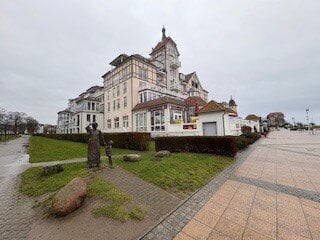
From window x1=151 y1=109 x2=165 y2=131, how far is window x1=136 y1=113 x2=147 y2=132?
193cm

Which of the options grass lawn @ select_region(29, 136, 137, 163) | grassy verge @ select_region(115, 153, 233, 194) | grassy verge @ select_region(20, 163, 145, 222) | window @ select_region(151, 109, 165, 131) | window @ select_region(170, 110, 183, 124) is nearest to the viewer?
grassy verge @ select_region(20, 163, 145, 222)

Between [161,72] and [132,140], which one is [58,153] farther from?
[161,72]

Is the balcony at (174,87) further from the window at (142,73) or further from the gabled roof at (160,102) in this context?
the gabled roof at (160,102)

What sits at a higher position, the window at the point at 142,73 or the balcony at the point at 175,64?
the balcony at the point at 175,64

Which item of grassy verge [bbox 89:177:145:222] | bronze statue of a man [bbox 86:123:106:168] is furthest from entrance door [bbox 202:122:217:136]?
grassy verge [bbox 89:177:145:222]

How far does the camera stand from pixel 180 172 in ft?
A: 24.3

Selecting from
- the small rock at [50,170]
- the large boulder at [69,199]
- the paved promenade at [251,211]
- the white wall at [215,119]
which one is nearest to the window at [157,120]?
the white wall at [215,119]

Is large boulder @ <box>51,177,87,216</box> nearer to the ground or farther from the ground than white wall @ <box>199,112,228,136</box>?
nearer to the ground

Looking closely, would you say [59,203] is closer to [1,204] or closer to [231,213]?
[1,204]

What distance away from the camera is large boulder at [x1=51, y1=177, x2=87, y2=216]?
4.33 m

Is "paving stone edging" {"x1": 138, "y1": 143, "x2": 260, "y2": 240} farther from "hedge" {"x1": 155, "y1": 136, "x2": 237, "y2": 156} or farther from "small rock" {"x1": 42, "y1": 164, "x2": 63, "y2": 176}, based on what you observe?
"small rock" {"x1": 42, "y1": 164, "x2": 63, "y2": 176}

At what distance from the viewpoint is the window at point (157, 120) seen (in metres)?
26.5

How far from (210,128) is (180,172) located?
386 inches

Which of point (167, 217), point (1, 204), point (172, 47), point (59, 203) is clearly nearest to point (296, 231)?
point (167, 217)
